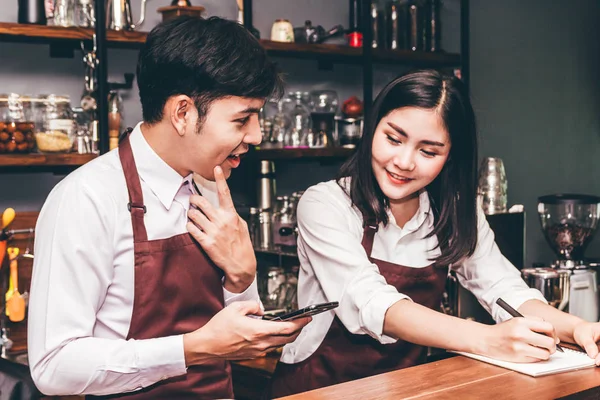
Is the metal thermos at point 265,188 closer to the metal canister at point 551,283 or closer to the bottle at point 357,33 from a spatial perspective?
the bottle at point 357,33

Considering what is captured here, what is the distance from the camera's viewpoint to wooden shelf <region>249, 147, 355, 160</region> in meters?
→ 3.40

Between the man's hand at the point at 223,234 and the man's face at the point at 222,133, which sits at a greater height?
the man's face at the point at 222,133

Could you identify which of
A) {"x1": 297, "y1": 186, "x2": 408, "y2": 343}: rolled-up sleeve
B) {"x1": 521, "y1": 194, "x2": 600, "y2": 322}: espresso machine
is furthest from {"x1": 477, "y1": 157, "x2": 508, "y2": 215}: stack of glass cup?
{"x1": 297, "y1": 186, "x2": 408, "y2": 343}: rolled-up sleeve

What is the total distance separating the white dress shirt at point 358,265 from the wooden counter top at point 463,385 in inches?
10.3

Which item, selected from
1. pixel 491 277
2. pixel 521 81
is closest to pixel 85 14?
pixel 491 277

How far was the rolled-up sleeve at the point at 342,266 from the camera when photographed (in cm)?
181

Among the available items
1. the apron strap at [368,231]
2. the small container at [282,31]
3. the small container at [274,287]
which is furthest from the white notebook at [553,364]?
the small container at [282,31]

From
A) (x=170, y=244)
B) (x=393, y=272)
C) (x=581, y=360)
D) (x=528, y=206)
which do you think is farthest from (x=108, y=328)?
(x=528, y=206)

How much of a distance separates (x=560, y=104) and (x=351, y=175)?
11.9ft

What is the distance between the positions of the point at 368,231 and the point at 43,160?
1.40 metres

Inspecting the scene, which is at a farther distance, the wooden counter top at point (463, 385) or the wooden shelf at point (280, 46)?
the wooden shelf at point (280, 46)

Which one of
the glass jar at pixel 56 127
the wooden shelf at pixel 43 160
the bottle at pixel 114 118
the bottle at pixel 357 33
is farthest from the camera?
the bottle at pixel 357 33

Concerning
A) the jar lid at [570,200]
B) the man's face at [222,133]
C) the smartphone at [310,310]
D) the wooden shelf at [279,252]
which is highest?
the man's face at [222,133]

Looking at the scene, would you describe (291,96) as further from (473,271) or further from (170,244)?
(170,244)
